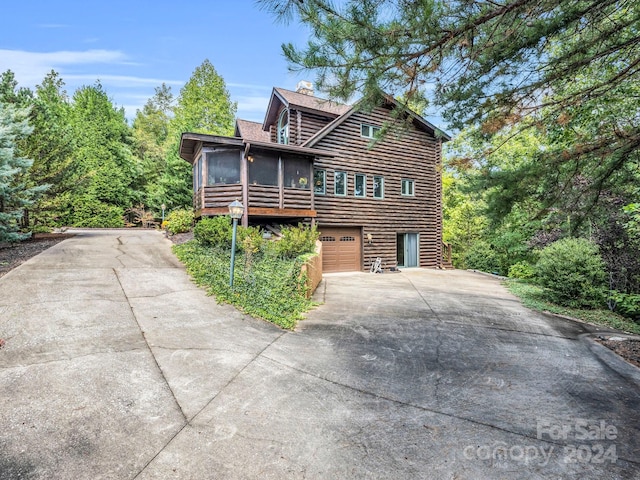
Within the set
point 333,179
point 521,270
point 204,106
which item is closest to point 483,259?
point 521,270

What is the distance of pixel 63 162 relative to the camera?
13789 mm

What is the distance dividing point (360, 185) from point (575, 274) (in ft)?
29.1

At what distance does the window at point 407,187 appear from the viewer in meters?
15.6

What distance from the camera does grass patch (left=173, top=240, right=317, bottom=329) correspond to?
597 cm

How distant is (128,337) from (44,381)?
1147 mm

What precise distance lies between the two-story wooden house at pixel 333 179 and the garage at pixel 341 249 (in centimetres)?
5

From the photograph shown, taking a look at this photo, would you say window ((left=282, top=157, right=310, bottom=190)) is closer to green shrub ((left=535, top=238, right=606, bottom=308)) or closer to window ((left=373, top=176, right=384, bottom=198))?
window ((left=373, top=176, right=384, bottom=198))

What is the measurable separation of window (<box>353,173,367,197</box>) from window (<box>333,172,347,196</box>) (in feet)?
2.04

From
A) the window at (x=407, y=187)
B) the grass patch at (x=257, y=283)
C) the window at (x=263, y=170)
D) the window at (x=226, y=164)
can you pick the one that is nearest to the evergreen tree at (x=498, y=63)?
the grass patch at (x=257, y=283)

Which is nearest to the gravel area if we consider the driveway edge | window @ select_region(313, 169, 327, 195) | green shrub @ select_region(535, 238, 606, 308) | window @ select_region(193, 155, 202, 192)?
window @ select_region(193, 155, 202, 192)

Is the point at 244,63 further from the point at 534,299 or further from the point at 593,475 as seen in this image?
the point at 593,475

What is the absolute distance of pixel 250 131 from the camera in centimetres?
1631

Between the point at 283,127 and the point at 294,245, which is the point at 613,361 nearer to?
the point at 294,245

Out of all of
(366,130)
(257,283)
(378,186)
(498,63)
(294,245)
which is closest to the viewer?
(498,63)
